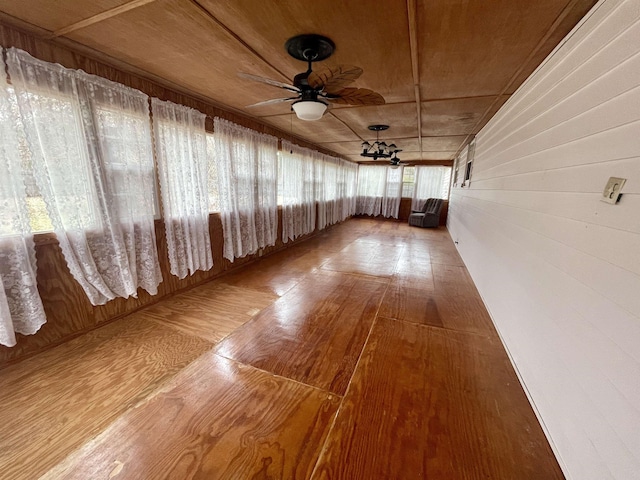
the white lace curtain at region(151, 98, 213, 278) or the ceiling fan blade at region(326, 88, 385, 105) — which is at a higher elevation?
the ceiling fan blade at region(326, 88, 385, 105)

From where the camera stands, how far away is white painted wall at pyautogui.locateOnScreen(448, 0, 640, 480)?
86 centimetres

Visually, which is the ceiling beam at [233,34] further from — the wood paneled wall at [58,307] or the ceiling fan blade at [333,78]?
the wood paneled wall at [58,307]

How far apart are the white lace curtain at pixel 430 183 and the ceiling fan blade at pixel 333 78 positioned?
23.4 ft

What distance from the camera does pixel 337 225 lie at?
7.61 meters

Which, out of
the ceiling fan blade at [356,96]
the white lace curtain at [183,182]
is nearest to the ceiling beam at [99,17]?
the white lace curtain at [183,182]

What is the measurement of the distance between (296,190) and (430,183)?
5.31 metres

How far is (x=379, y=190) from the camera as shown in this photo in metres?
8.79

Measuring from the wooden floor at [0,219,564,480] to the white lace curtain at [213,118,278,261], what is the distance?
1179 millimetres

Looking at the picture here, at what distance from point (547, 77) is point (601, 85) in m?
0.78

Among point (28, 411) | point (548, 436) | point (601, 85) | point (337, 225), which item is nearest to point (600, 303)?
point (548, 436)

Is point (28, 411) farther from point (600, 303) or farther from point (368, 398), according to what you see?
point (600, 303)

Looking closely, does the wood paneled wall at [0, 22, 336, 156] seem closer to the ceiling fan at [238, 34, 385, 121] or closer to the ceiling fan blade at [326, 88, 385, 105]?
the ceiling fan at [238, 34, 385, 121]

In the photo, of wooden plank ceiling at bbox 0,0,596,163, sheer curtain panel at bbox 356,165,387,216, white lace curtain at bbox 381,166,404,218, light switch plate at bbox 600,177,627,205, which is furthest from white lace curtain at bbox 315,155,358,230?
light switch plate at bbox 600,177,627,205

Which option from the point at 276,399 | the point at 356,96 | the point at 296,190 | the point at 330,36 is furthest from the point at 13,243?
the point at 296,190
